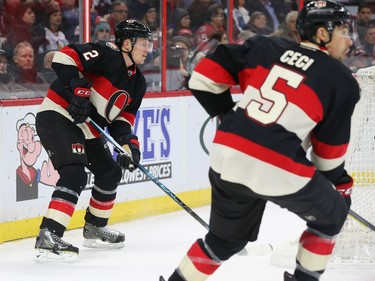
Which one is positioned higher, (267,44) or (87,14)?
(267,44)

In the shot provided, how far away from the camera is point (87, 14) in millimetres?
5500

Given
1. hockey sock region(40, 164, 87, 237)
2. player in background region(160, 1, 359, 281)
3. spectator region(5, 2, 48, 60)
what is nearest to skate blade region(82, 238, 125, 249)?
hockey sock region(40, 164, 87, 237)

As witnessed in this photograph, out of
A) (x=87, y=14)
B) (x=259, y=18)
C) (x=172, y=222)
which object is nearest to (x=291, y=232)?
(x=172, y=222)

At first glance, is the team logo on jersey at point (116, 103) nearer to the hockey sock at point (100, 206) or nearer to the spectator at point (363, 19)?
the hockey sock at point (100, 206)

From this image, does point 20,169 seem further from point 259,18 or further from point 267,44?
point 259,18

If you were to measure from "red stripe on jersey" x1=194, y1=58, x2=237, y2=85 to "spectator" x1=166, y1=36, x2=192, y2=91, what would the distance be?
9.99 feet

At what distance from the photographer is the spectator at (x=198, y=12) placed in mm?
6429

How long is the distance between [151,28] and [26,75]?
1.10 m

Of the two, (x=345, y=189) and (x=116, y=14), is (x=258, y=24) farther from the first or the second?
(x=345, y=189)

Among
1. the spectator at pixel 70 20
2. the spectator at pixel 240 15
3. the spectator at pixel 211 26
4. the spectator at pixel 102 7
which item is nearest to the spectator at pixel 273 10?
the spectator at pixel 240 15

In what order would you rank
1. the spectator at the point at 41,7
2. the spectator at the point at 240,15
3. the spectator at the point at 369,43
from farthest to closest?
the spectator at the point at 369,43 < the spectator at the point at 240,15 < the spectator at the point at 41,7

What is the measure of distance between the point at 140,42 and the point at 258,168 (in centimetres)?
173

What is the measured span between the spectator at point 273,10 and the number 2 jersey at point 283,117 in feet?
13.8

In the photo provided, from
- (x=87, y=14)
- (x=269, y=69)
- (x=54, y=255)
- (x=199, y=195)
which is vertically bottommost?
(x=199, y=195)
